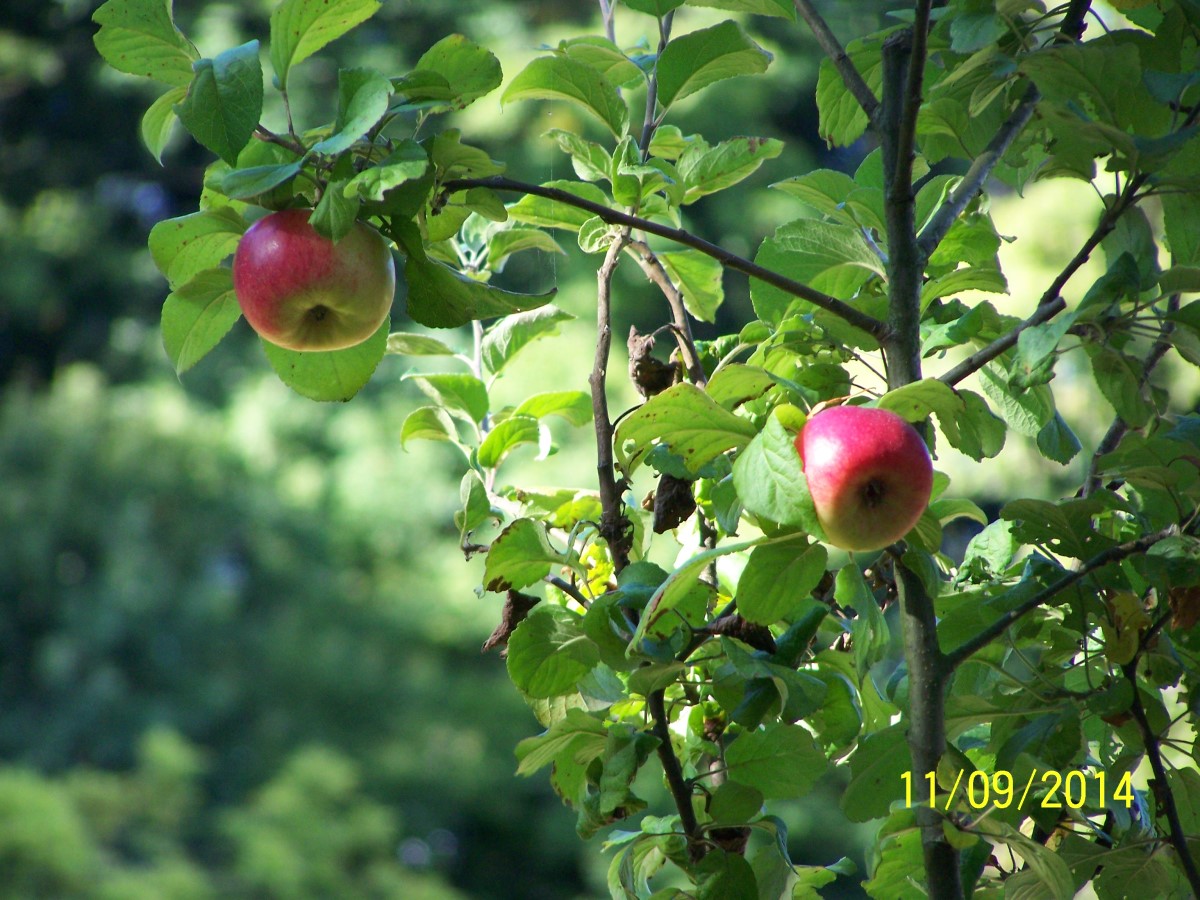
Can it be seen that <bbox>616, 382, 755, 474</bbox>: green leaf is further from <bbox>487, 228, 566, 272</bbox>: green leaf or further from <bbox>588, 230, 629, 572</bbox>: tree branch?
<bbox>487, 228, 566, 272</bbox>: green leaf

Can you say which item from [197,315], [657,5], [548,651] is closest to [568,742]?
[548,651]

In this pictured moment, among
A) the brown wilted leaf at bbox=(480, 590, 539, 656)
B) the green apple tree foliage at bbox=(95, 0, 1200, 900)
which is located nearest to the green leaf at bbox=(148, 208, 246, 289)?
the green apple tree foliage at bbox=(95, 0, 1200, 900)

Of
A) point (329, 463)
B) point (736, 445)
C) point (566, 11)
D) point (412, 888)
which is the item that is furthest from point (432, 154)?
point (566, 11)

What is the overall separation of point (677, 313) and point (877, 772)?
9.8 inches

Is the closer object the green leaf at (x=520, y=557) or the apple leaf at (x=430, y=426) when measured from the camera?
the green leaf at (x=520, y=557)

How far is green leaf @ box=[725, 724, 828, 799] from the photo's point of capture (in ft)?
1.84

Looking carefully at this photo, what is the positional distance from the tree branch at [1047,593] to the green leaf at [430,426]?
0.33 m

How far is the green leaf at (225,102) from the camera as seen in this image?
0.47 meters

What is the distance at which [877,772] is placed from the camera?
57 centimetres

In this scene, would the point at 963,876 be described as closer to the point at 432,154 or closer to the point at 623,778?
the point at 623,778

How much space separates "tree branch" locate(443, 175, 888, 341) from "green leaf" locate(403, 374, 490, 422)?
182 mm

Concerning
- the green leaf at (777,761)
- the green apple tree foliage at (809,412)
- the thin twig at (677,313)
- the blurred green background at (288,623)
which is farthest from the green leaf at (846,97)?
the blurred green background at (288,623)

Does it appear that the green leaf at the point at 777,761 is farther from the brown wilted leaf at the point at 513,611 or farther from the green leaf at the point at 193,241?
the green leaf at the point at 193,241

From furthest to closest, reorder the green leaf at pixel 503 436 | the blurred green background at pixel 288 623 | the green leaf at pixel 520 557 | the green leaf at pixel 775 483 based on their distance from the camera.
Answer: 1. the blurred green background at pixel 288 623
2. the green leaf at pixel 503 436
3. the green leaf at pixel 520 557
4. the green leaf at pixel 775 483
